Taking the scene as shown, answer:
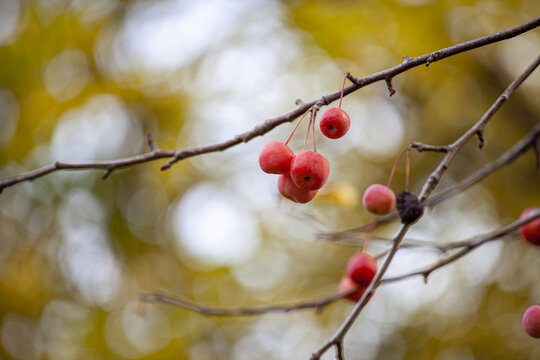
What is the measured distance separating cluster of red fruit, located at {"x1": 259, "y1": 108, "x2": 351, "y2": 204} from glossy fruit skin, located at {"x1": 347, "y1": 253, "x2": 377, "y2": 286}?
34 centimetres

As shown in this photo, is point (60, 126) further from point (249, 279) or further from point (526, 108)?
point (526, 108)

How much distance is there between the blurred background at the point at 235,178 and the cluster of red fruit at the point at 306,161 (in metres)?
1.21

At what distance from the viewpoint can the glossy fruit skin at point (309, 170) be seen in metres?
0.78

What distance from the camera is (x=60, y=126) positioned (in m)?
2.51

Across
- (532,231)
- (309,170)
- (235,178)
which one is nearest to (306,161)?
(309,170)

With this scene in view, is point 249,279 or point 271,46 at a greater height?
point 271,46

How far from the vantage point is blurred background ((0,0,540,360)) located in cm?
204

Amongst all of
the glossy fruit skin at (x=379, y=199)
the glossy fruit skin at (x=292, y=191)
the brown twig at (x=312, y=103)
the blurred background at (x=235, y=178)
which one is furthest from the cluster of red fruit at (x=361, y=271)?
the blurred background at (x=235, y=178)

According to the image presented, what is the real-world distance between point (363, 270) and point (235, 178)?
1.80m

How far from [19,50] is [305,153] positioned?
231 cm

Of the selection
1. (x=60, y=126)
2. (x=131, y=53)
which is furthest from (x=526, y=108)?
(x=60, y=126)

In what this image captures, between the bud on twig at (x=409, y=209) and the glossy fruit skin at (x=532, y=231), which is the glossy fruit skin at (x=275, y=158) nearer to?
the bud on twig at (x=409, y=209)

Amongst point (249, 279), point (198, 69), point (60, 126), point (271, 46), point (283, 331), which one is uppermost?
point (271, 46)

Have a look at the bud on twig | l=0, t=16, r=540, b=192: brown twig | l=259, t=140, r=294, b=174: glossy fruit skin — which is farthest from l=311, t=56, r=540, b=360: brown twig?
l=259, t=140, r=294, b=174: glossy fruit skin
